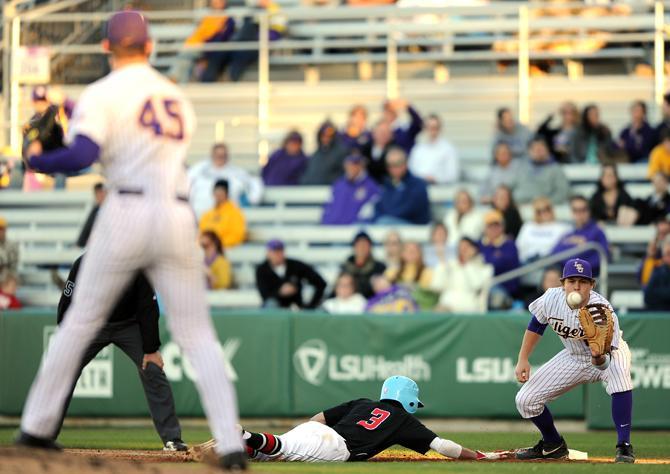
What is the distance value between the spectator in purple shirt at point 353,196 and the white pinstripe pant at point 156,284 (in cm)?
1198

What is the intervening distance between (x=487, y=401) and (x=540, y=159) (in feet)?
13.7

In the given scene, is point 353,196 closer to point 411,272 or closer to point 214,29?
point 411,272

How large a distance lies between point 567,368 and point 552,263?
20.2 feet

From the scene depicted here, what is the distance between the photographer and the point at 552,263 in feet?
54.4

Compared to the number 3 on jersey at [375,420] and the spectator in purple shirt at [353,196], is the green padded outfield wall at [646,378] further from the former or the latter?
the number 3 on jersey at [375,420]

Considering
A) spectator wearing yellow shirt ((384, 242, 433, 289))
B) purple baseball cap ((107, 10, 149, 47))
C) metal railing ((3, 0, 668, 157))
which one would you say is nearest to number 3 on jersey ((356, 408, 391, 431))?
purple baseball cap ((107, 10, 149, 47))

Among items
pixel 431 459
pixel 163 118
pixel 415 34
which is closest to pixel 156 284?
pixel 163 118

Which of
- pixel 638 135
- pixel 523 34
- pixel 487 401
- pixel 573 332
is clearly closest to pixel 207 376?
pixel 573 332

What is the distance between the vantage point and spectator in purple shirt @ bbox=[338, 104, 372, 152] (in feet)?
64.2

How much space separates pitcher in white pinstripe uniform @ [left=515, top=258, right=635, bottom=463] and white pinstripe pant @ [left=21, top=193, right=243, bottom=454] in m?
4.09

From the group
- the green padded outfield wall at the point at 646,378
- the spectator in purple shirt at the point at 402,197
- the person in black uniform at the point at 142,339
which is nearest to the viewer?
the person in black uniform at the point at 142,339

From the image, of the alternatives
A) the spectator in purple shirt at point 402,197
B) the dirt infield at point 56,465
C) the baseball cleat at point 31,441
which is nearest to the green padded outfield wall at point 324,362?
the spectator in purple shirt at point 402,197

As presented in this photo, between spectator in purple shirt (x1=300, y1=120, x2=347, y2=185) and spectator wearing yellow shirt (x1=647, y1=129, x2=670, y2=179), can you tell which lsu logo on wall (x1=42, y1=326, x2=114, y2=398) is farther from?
spectator wearing yellow shirt (x1=647, y1=129, x2=670, y2=179)

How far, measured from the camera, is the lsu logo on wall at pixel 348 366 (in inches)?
614
